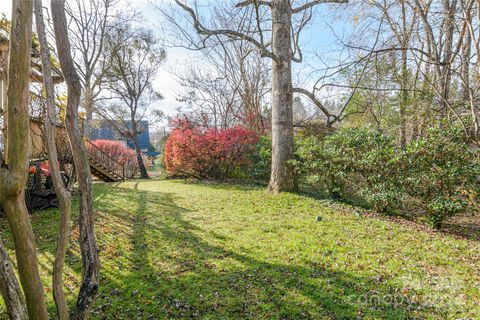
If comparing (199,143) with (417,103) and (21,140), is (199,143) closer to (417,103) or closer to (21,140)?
(417,103)

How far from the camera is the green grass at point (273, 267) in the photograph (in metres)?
2.34

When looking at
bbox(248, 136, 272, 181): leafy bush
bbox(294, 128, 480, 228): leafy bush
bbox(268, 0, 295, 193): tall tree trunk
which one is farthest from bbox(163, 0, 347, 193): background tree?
bbox(248, 136, 272, 181): leafy bush

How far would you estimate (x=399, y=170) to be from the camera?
4977 millimetres

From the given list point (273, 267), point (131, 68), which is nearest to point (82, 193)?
point (273, 267)

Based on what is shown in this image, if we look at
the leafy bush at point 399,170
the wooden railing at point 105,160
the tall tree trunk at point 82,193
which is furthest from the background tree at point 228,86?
the tall tree trunk at point 82,193

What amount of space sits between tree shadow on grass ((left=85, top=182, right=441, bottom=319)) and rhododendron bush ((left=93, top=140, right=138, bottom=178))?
12.6 m

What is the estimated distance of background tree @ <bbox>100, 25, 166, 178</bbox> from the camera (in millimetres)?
14164

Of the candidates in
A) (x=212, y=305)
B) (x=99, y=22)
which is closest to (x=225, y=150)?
(x=212, y=305)

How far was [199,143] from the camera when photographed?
10.3 meters

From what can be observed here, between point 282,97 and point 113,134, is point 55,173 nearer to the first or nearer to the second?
point 282,97

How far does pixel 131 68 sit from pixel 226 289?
1479cm

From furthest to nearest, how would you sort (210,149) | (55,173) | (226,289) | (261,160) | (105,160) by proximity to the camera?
(105,160) → (210,149) → (261,160) → (226,289) → (55,173)

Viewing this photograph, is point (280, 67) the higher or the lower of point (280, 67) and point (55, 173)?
the higher

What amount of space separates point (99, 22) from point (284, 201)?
1322 centimetres
